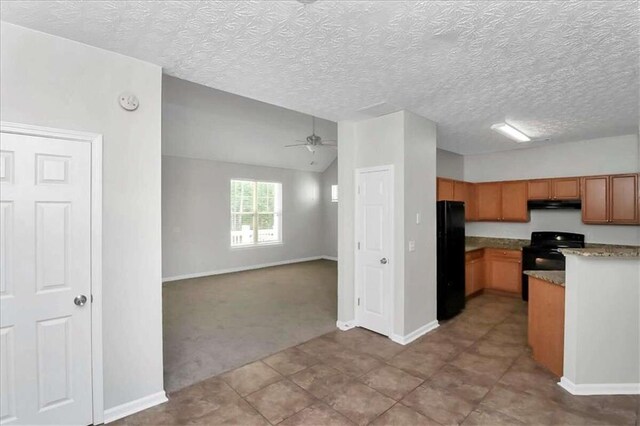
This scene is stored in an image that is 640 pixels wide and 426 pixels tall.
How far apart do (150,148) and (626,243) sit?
6.66m

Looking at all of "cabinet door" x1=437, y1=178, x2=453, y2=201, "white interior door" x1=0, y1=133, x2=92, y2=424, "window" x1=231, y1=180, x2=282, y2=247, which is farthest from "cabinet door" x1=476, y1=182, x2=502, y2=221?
"white interior door" x1=0, y1=133, x2=92, y2=424

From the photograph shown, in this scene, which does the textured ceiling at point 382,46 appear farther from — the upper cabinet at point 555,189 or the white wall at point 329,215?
the white wall at point 329,215

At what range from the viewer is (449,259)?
13.6 feet

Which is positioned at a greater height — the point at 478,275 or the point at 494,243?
the point at 494,243

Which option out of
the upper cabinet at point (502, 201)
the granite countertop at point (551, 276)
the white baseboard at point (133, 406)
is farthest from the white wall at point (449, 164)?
the white baseboard at point (133, 406)

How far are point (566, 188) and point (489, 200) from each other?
1196 mm

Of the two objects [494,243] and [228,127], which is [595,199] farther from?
[228,127]

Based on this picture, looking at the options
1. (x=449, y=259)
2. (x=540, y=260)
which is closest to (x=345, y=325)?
(x=449, y=259)

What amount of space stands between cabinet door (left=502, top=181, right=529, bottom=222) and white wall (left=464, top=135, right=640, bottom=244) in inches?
9.8

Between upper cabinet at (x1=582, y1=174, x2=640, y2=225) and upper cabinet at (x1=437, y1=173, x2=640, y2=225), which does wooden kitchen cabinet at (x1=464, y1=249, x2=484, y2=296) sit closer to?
upper cabinet at (x1=437, y1=173, x2=640, y2=225)

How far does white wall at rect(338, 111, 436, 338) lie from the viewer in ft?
11.5

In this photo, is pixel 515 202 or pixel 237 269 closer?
pixel 515 202

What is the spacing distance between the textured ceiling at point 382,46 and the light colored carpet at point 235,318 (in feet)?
8.98

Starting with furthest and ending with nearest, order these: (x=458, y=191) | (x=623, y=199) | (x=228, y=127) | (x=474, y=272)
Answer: (x=228, y=127) → (x=458, y=191) → (x=474, y=272) → (x=623, y=199)
